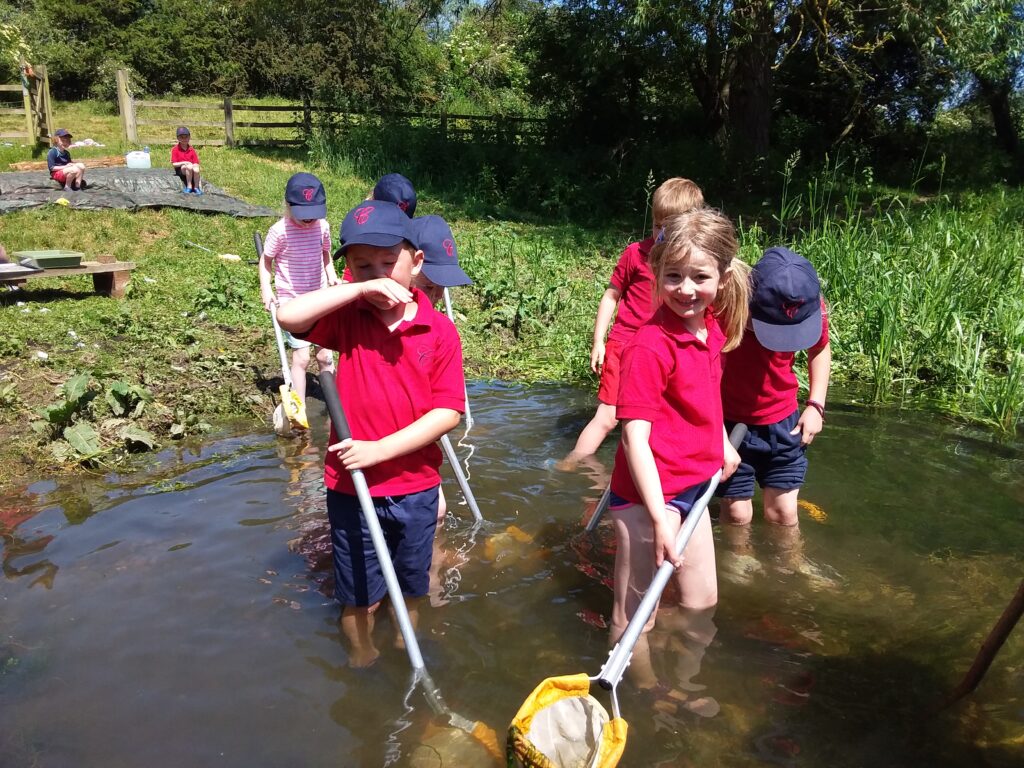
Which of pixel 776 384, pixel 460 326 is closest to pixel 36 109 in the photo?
pixel 460 326

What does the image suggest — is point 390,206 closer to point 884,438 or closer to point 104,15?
point 884,438

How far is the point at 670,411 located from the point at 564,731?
1144mm

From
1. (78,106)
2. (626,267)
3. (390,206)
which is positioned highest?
(78,106)

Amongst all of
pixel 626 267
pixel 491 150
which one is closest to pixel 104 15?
pixel 491 150

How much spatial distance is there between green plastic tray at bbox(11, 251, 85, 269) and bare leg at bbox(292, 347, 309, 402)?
3.80m

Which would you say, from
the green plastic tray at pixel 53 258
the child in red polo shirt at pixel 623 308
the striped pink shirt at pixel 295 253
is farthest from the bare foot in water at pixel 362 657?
the green plastic tray at pixel 53 258

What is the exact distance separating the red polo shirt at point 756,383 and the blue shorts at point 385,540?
1.64m

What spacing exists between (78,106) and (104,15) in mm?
4567

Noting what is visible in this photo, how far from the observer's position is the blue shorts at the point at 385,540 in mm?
3139

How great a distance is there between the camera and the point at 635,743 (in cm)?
302

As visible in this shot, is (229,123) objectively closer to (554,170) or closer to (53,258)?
(554,170)

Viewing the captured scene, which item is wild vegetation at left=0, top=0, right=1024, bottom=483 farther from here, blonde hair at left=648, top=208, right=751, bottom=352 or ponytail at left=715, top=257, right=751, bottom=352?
blonde hair at left=648, top=208, right=751, bottom=352

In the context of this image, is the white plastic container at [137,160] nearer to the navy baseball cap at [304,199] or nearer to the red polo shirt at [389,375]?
the navy baseball cap at [304,199]

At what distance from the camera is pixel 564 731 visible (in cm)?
259
